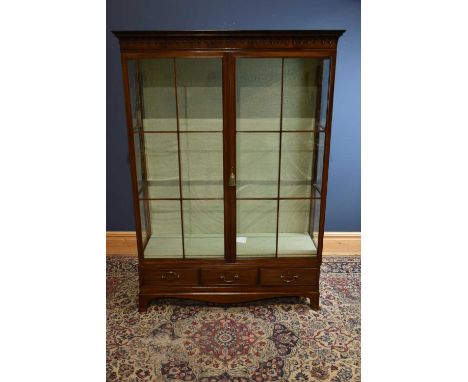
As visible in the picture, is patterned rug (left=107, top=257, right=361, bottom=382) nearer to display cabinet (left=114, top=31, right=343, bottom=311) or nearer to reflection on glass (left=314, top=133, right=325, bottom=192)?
display cabinet (left=114, top=31, right=343, bottom=311)

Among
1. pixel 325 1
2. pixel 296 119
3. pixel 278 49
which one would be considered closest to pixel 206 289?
pixel 296 119

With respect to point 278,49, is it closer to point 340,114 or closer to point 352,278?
point 340,114

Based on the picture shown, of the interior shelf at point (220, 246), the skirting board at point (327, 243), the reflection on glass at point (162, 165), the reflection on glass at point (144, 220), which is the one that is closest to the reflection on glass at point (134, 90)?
the reflection on glass at point (162, 165)

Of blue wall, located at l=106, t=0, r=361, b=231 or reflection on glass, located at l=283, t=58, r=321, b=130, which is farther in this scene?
blue wall, located at l=106, t=0, r=361, b=231

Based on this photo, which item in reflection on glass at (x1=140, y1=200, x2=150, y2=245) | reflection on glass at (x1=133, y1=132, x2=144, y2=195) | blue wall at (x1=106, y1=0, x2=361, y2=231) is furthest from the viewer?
blue wall at (x1=106, y1=0, x2=361, y2=231)

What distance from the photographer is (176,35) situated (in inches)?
73.9

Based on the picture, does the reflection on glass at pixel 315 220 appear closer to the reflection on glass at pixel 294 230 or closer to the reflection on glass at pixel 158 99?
the reflection on glass at pixel 294 230

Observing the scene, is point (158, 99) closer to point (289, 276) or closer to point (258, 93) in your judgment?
point (258, 93)

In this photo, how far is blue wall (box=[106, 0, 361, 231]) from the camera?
8.04 ft

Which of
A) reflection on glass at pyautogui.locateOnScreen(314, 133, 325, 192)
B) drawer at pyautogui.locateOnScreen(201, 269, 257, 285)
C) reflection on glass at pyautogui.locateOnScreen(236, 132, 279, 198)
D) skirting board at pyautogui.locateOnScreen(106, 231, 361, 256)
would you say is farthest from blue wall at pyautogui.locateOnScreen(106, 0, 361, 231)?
drawer at pyautogui.locateOnScreen(201, 269, 257, 285)

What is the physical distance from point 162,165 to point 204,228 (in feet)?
1.57

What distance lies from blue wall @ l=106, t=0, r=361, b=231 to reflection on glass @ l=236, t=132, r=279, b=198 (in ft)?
2.45

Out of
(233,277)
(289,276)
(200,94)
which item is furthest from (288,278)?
A: (200,94)

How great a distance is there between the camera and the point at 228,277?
7.28 ft
